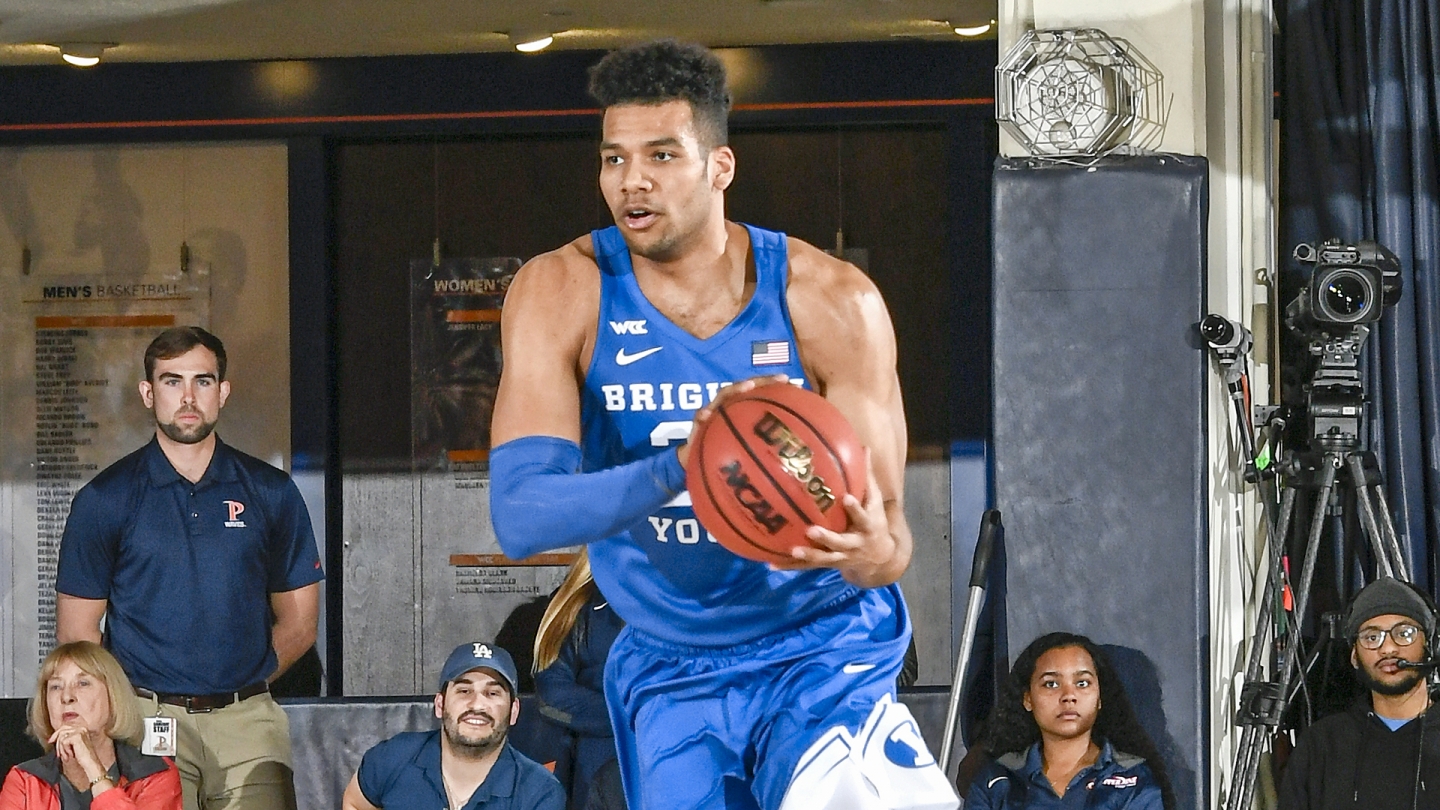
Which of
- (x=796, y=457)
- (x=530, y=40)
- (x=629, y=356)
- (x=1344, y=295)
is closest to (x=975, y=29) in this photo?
(x=530, y=40)

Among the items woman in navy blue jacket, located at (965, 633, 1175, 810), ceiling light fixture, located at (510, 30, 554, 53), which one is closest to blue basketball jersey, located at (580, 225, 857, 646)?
woman in navy blue jacket, located at (965, 633, 1175, 810)

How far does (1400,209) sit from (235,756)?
131 inches

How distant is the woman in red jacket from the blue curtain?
3.14 m

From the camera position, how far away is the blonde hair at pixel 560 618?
14.7 ft

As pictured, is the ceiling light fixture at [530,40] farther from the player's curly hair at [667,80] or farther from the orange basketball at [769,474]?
the orange basketball at [769,474]

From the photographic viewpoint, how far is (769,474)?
8.16ft

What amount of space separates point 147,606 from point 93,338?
163 cm

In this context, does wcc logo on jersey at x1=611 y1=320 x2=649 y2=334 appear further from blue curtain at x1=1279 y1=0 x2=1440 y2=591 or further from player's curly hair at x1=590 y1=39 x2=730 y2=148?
blue curtain at x1=1279 y1=0 x2=1440 y2=591

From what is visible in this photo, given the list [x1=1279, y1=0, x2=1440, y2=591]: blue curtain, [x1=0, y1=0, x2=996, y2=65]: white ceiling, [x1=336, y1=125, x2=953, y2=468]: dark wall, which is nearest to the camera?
[x1=1279, y1=0, x2=1440, y2=591]: blue curtain

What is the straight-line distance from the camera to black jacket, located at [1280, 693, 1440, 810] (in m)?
3.79

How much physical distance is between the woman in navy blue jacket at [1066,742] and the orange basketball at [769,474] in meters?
1.58

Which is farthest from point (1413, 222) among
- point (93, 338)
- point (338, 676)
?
point (93, 338)

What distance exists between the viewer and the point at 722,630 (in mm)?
2828

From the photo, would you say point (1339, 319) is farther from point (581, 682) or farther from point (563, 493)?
point (563, 493)
